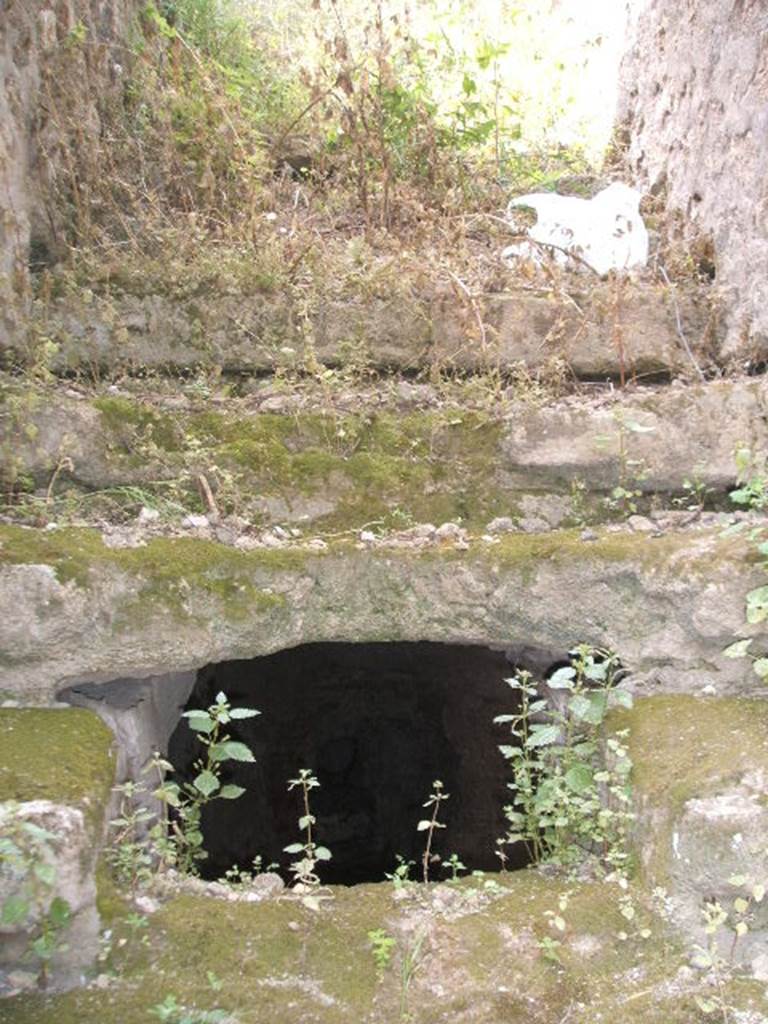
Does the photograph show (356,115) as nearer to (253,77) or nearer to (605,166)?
(253,77)

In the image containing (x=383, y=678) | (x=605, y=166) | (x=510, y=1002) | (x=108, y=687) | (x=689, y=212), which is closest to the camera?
(x=510, y=1002)

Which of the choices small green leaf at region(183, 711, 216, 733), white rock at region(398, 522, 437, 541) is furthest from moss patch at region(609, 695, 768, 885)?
small green leaf at region(183, 711, 216, 733)

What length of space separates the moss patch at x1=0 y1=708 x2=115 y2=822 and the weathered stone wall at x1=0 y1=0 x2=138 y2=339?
1.38 meters

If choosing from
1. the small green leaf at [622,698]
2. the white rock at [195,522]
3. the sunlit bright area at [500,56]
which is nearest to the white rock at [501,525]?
the small green leaf at [622,698]

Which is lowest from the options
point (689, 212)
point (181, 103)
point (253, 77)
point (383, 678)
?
point (383, 678)

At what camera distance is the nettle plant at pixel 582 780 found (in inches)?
99.1

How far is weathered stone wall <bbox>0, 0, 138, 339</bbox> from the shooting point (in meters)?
3.19

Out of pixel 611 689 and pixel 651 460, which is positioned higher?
pixel 651 460

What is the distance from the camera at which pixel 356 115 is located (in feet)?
14.9

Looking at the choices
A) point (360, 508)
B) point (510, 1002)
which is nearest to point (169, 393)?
point (360, 508)

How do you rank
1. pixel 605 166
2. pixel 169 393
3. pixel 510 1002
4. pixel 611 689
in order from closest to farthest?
pixel 510 1002 < pixel 611 689 < pixel 169 393 < pixel 605 166

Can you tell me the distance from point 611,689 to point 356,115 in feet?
10.7

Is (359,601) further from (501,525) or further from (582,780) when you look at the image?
(582,780)

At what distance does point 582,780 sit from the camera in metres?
2.54
